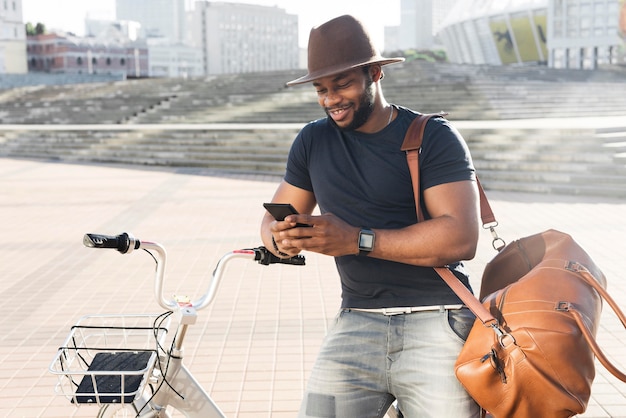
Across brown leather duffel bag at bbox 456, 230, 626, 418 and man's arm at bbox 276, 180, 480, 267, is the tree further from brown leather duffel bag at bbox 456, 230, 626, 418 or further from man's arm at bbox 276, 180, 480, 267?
brown leather duffel bag at bbox 456, 230, 626, 418

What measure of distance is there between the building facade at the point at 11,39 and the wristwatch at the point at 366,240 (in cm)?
9740

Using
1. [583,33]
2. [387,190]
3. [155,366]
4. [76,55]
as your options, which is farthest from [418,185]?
[76,55]

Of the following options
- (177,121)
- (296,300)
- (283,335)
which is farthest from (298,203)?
(177,121)

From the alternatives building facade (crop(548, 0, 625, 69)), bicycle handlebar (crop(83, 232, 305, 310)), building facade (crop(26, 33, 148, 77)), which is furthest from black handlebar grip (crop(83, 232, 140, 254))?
building facade (crop(26, 33, 148, 77))

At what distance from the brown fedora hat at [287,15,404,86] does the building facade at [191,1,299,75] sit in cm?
16153

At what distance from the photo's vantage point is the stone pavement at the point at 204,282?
4281 millimetres

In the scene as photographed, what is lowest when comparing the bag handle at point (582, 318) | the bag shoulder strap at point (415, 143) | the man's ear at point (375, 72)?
the bag handle at point (582, 318)

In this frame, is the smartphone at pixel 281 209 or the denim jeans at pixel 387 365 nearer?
the smartphone at pixel 281 209

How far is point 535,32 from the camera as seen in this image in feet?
225

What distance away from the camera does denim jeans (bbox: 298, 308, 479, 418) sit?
76.3 inches

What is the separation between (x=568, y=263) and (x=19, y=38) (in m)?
102

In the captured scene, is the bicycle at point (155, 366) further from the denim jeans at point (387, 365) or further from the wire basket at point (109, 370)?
the denim jeans at point (387, 365)

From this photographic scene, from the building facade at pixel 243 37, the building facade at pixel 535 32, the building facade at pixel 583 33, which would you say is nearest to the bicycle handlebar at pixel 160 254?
the building facade at pixel 583 33

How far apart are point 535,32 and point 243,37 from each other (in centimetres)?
11087
